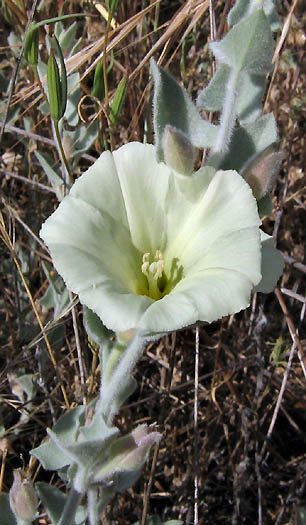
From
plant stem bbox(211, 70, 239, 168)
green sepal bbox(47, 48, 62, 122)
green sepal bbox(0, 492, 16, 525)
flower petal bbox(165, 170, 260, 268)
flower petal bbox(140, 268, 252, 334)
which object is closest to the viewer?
flower petal bbox(140, 268, 252, 334)

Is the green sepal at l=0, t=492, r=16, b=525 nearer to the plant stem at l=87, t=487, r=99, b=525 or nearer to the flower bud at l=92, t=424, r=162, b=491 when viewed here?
the plant stem at l=87, t=487, r=99, b=525

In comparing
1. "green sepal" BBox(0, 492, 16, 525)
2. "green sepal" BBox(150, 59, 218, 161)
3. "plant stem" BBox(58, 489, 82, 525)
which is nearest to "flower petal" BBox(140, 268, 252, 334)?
"green sepal" BBox(150, 59, 218, 161)

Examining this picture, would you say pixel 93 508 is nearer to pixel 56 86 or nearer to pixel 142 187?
pixel 142 187

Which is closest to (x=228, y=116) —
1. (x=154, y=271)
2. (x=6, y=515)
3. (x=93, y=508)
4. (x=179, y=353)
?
(x=154, y=271)

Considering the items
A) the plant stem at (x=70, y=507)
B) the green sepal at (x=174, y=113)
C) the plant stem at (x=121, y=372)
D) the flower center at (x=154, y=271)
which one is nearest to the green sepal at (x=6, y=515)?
the plant stem at (x=70, y=507)

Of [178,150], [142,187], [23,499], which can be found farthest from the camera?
[23,499]

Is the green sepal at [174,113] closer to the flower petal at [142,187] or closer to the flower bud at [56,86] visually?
the flower petal at [142,187]
